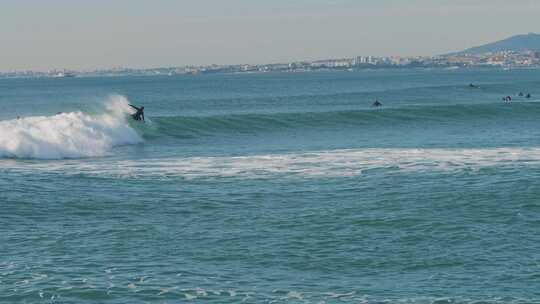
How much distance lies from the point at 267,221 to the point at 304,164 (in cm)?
1168

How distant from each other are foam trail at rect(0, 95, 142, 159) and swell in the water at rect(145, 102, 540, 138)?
3120 millimetres

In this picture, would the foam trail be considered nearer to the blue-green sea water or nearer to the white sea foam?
the blue-green sea water

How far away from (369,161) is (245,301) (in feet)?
62.1

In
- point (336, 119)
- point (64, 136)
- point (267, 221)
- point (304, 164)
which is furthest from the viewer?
point (336, 119)

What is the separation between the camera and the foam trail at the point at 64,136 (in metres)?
39.2

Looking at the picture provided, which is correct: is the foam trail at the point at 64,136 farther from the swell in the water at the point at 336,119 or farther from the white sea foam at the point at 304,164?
the swell in the water at the point at 336,119

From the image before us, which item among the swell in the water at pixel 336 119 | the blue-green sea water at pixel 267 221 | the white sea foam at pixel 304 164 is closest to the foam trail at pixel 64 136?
the blue-green sea water at pixel 267 221

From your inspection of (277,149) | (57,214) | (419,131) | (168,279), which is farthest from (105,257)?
(419,131)

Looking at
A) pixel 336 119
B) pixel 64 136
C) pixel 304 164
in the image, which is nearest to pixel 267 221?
pixel 304 164

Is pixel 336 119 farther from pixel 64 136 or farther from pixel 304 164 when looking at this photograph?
pixel 304 164

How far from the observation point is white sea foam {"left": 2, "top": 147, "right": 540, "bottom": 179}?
31.5 m

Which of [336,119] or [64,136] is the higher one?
[64,136]

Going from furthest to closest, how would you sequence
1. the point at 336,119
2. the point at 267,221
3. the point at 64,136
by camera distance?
the point at 336,119 → the point at 64,136 → the point at 267,221

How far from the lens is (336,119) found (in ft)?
205
